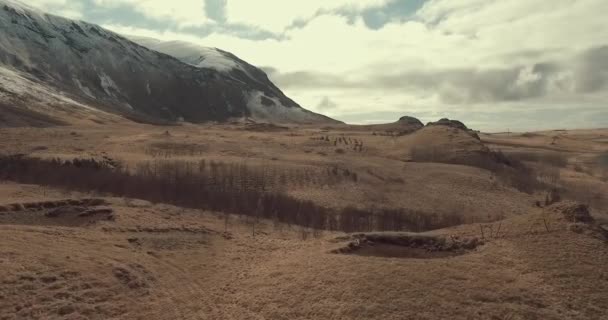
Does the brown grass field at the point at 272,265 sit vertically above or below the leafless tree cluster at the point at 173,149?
below

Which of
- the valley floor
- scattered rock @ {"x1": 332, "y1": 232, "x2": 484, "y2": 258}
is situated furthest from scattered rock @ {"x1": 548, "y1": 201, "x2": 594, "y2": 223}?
scattered rock @ {"x1": 332, "y1": 232, "x2": 484, "y2": 258}

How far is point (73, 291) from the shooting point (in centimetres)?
2383

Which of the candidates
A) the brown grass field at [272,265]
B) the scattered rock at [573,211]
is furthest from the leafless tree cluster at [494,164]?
the scattered rock at [573,211]

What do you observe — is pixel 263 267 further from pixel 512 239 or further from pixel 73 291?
pixel 512 239

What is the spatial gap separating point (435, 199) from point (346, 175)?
1225 centimetres

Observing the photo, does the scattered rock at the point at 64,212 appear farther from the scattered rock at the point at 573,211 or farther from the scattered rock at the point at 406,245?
the scattered rock at the point at 573,211

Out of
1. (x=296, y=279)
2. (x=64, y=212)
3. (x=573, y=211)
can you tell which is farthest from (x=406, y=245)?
(x=64, y=212)

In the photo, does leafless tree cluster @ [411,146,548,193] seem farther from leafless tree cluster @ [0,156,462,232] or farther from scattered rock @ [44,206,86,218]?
scattered rock @ [44,206,86,218]

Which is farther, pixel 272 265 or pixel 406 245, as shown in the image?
pixel 406 245

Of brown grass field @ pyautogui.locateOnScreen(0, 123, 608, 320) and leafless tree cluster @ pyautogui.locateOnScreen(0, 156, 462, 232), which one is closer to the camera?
brown grass field @ pyautogui.locateOnScreen(0, 123, 608, 320)

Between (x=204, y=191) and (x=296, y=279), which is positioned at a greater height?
(x=204, y=191)

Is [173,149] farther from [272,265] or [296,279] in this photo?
[296,279]

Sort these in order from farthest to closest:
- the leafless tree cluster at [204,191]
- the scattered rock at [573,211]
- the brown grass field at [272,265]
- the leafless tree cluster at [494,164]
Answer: the leafless tree cluster at [494,164]
the leafless tree cluster at [204,191]
the scattered rock at [573,211]
the brown grass field at [272,265]

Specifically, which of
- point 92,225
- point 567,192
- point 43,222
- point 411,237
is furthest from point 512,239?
point 567,192
